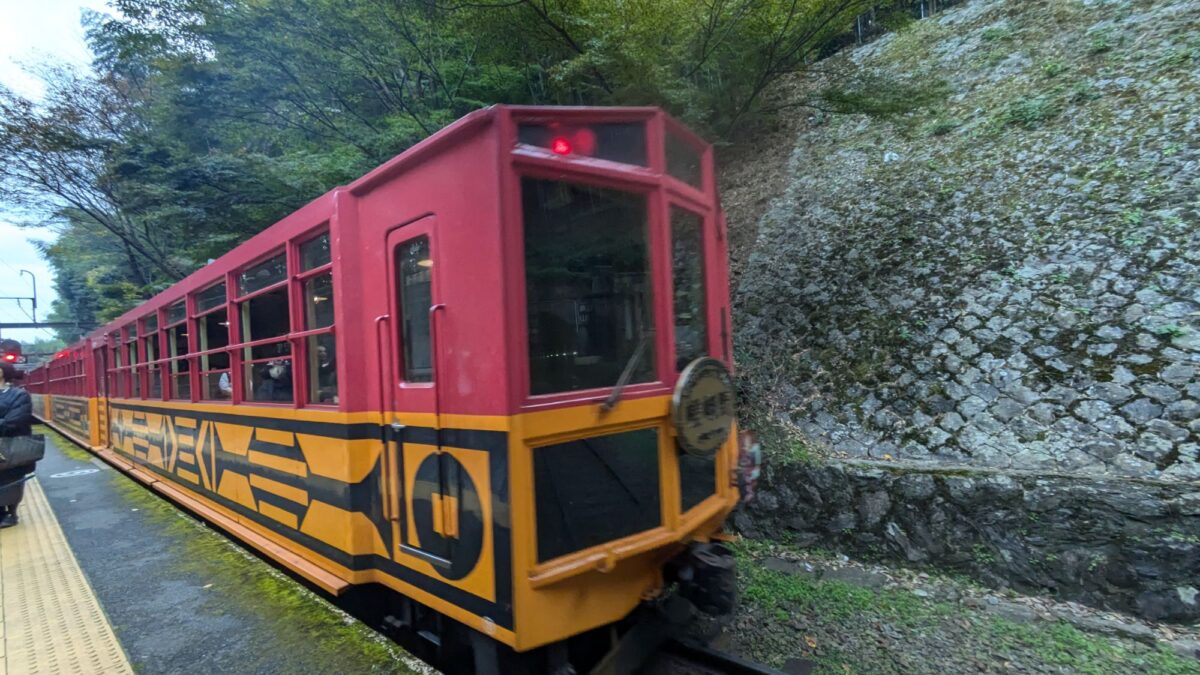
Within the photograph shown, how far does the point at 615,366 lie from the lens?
8.62ft

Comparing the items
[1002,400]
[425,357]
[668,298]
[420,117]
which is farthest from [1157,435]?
[420,117]

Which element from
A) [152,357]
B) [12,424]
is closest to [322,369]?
[12,424]

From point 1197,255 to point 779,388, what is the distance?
147 inches

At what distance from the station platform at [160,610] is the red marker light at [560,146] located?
2.39 meters

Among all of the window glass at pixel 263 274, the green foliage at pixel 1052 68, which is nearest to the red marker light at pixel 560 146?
the window glass at pixel 263 274

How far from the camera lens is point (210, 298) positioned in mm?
4898

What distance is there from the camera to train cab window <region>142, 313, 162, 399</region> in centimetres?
653

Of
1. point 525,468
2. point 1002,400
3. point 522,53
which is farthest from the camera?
point 522,53

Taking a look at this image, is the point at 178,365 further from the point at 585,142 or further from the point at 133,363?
the point at 585,142

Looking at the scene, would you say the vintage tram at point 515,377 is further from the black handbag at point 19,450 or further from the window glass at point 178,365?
the black handbag at point 19,450

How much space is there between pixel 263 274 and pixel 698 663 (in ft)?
11.3

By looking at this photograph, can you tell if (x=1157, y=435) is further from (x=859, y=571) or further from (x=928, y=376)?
(x=859, y=571)

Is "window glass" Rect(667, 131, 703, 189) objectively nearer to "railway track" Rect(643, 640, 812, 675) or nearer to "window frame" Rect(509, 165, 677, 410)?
"window frame" Rect(509, 165, 677, 410)

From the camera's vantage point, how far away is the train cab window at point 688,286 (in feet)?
9.49
